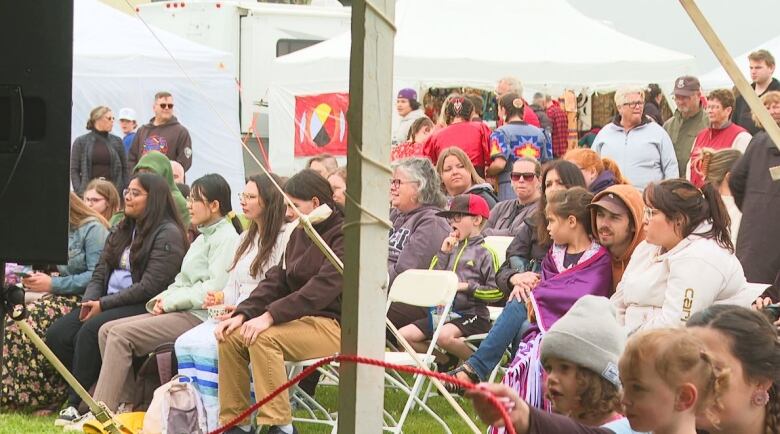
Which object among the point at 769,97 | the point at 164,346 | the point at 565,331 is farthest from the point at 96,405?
the point at 769,97

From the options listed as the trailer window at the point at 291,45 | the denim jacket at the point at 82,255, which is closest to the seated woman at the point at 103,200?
the denim jacket at the point at 82,255

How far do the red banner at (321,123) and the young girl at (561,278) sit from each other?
10.1 m

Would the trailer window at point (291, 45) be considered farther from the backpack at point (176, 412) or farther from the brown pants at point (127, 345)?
the backpack at point (176, 412)

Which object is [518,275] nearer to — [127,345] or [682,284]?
[682,284]

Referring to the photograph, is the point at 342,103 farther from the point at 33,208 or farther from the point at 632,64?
the point at 33,208

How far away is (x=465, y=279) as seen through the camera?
6.83 m

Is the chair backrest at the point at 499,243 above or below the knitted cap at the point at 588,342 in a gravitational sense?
below

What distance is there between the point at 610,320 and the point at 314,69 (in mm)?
12256

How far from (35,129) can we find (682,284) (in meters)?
2.47

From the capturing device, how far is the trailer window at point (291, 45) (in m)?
16.9

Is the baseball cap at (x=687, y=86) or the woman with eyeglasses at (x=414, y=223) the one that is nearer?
the woman with eyeglasses at (x=414, y=223)

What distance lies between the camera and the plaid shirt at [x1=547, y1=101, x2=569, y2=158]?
13273mm

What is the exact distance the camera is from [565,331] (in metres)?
3.34

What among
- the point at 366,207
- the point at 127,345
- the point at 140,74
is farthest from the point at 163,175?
the point at 140,74
